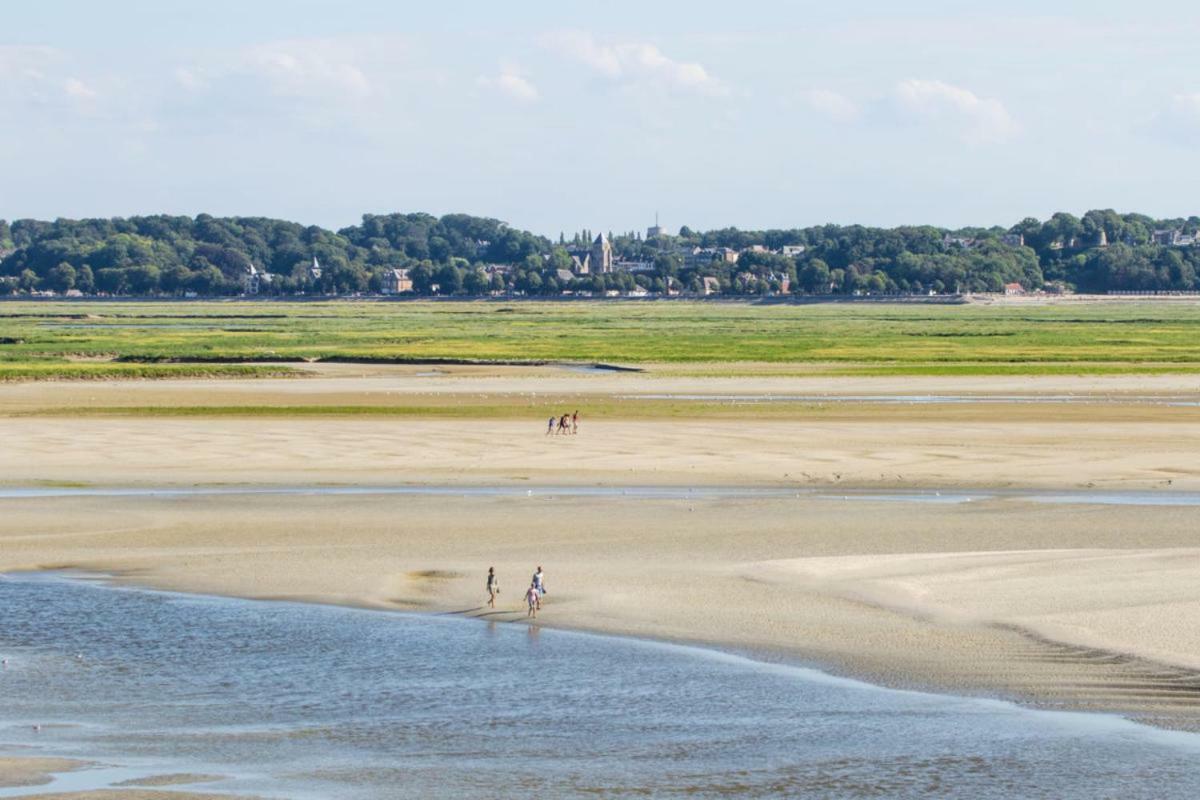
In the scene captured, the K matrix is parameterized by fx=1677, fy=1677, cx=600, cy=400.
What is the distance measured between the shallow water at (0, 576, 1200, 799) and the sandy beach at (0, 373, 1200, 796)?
1.10 metres

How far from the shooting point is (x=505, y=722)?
18.2 metres

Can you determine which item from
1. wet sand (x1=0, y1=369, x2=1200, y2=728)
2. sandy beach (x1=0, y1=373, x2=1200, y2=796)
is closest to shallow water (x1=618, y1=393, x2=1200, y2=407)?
wet sand (x1=0, y1=369, x2=1200, y2=728)

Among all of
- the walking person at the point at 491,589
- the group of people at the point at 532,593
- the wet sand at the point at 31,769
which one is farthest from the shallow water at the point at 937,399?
the wet sand at the point at 31,769

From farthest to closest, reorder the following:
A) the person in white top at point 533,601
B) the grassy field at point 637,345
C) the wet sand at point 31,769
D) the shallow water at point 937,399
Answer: the grassy field at point 637,345, the shallow water at point 937,399, the person in white top at point 533,601, the wet sand at point 31,769

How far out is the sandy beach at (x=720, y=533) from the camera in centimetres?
2159

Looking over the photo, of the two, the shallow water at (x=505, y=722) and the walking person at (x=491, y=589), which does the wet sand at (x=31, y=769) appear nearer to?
the shallow water at (x=505, y=722)

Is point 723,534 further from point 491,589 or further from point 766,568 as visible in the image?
point 491,589

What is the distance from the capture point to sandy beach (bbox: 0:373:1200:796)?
70.8 feet

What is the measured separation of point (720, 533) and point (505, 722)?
12361mm

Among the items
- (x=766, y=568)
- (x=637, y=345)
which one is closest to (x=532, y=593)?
(x=766, y=568)

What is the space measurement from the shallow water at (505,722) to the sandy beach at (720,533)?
1.10 m

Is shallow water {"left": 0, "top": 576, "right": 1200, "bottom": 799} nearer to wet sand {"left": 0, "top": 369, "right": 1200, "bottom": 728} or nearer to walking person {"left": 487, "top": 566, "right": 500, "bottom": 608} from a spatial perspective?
walking person {"left": 487, "top": 566, "right": 500, "bottom": 608}

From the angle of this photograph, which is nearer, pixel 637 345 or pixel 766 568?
pixel 766 568

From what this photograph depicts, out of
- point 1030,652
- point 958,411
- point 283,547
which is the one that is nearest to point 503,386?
point 958,411
